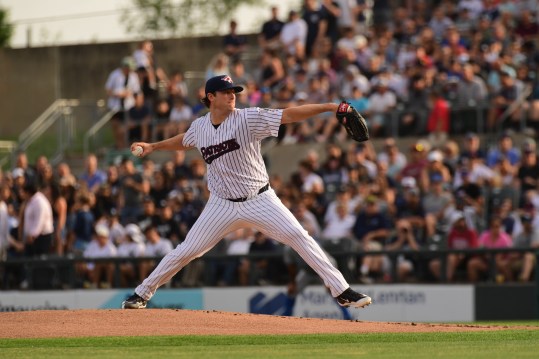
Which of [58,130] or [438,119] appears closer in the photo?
[438,119]

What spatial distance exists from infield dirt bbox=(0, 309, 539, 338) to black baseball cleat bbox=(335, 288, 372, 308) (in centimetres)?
30

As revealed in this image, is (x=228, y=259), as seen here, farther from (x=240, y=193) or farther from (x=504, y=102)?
(x=240, y=193)

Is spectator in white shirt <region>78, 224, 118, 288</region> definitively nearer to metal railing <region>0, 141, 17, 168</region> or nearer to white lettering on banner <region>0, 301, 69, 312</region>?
white lettering on banner <region>0, 301, 69, 312</region>

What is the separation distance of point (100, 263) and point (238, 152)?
8.64 metres

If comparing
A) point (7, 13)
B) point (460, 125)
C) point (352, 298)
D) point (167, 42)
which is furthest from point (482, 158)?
point (7, 13)

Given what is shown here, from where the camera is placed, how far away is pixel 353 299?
12.0m

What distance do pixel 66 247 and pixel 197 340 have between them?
1120 centimetres

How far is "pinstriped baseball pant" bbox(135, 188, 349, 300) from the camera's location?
471 inches

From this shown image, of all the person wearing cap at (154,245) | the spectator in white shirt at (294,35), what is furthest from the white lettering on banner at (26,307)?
the spectator in white shirt at (294,35)

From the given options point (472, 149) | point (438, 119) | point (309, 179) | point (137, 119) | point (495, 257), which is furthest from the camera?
point (137, 119)

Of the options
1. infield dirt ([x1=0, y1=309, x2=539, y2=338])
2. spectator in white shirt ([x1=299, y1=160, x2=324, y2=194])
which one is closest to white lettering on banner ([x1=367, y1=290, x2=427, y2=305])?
spectator in white shirt ([x1=299, y1=160, x2=324, y2=194])

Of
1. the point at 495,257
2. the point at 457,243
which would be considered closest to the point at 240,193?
the point at 495,257

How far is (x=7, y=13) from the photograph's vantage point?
1601 inches

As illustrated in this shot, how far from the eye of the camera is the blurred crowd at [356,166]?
62.1 feet
